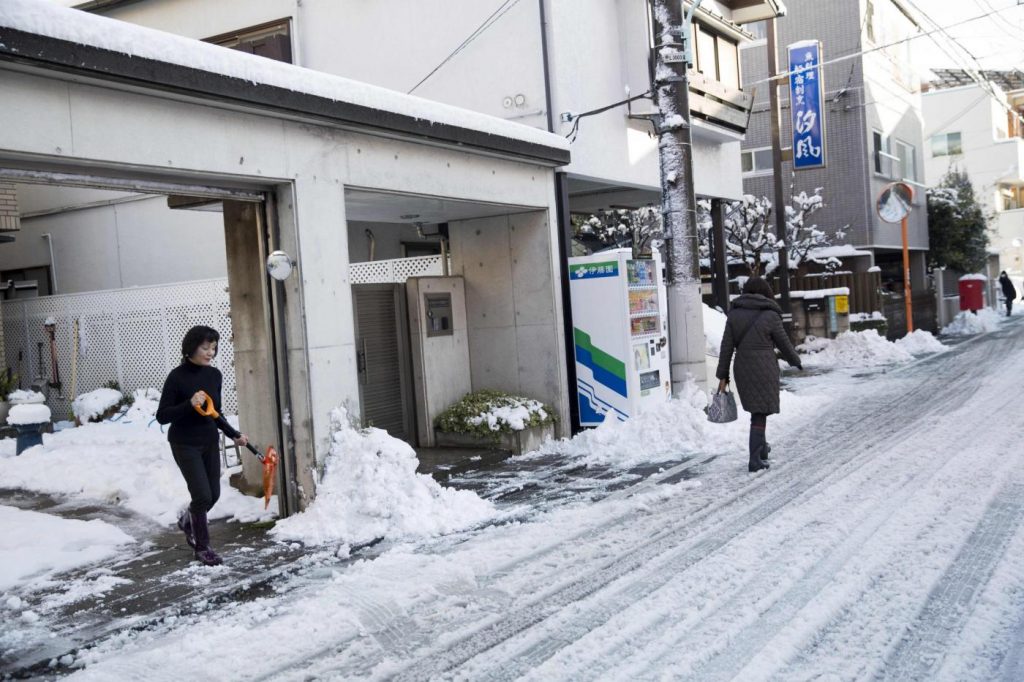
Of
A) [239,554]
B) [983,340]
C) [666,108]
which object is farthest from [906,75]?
[239,554]

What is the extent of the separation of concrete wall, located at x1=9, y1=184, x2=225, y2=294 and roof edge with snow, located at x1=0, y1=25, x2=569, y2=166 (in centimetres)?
758

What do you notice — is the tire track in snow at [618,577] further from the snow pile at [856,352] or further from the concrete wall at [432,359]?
the snow pile at [856,352]

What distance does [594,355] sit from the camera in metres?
12.0

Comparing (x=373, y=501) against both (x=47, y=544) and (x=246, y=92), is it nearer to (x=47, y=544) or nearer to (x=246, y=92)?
(x=47, y=544)

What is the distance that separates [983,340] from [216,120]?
22.3 meters

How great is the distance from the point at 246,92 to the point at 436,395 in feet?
16.9

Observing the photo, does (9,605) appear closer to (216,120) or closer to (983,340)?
(216,120)

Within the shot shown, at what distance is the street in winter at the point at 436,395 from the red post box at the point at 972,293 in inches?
506

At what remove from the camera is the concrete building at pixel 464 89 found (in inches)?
485

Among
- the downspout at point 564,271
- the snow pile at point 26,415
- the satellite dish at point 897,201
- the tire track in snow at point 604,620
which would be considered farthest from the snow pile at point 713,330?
the snow pile at point 26,415

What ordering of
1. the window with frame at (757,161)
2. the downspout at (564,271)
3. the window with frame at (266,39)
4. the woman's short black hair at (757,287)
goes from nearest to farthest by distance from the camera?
1. the woman's short black hair at (757,287)
2. the downspout at (564,271)
3. the window with frame at (266,39)
4. the window with frame at (757,161)

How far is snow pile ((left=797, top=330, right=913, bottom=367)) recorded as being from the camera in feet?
65.1

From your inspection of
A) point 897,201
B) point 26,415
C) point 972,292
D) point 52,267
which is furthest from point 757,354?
point 972,292

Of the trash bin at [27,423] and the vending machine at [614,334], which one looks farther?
the vending machine at [614,334]
